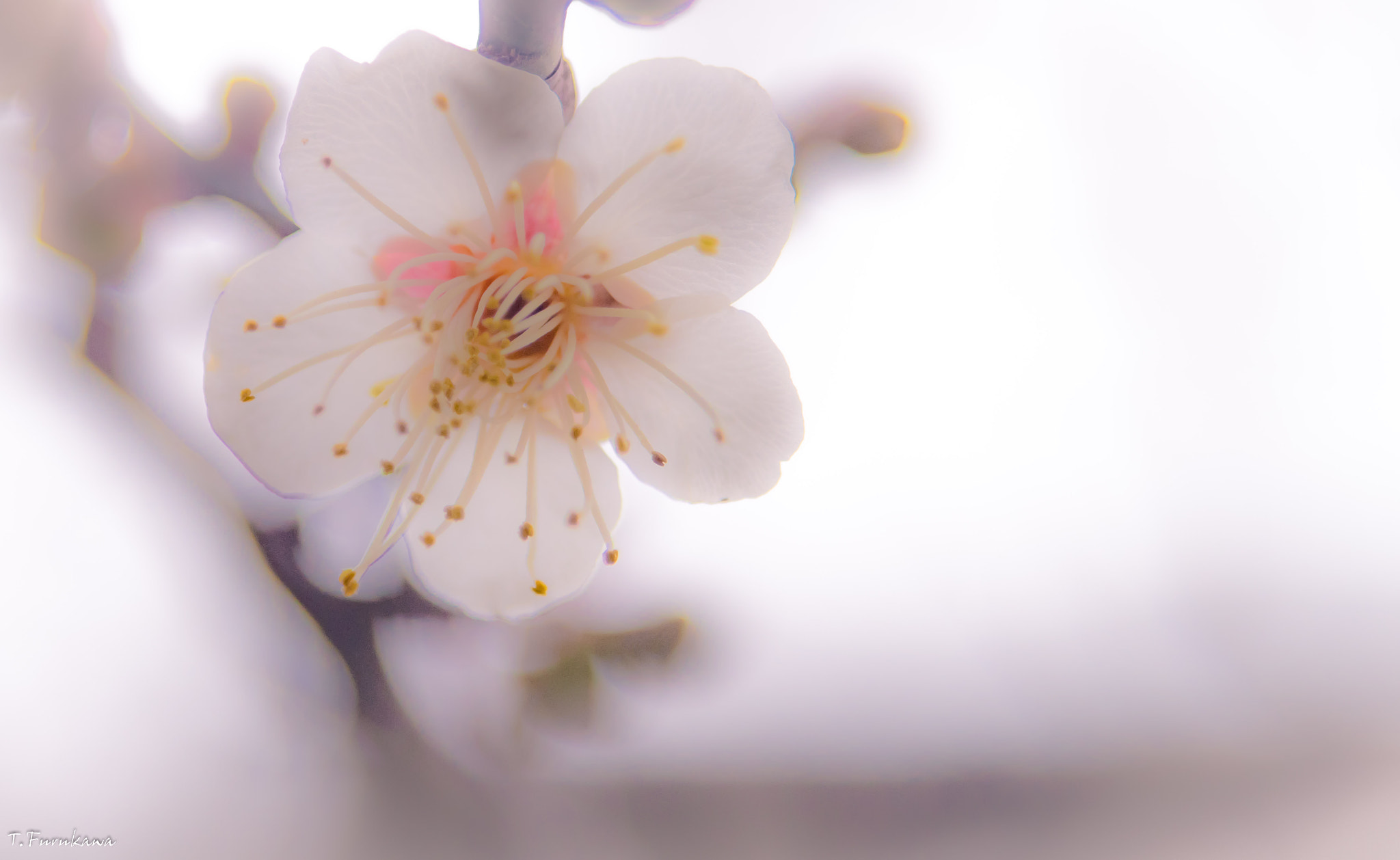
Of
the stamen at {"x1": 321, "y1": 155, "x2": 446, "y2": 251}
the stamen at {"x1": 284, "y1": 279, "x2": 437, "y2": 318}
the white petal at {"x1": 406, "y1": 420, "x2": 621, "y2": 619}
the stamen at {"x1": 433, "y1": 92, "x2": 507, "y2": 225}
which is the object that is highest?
the stamen at {"x1": 433, "y1": 92, "x2": 507, "y2": 225}

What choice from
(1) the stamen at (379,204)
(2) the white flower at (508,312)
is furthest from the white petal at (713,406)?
(1) the stamen at (379,204)

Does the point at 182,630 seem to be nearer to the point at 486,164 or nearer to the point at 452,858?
the point at 452,858

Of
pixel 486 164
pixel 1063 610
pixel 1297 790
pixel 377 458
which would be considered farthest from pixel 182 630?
pixel 1297 790

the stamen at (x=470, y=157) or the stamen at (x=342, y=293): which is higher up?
the stamen at (x=470, y=157)

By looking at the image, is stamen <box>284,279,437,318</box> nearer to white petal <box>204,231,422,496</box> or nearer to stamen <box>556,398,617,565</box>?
white petal <box>204,231,422,496</box>

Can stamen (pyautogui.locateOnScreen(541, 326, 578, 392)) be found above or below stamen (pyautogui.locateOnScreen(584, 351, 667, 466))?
above

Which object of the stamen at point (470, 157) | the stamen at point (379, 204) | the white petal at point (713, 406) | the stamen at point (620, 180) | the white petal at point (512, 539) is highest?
the stamen at point (470, 157)

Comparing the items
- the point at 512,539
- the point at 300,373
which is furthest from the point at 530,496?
the point at 300,373

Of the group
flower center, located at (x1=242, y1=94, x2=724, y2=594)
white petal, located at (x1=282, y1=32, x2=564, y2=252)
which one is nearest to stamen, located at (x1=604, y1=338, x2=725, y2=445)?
flower center, located at (x1=242, y1=94, x2=724, y2=594)

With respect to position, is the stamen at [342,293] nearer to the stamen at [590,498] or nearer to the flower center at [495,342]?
the flower center at [495,342]
